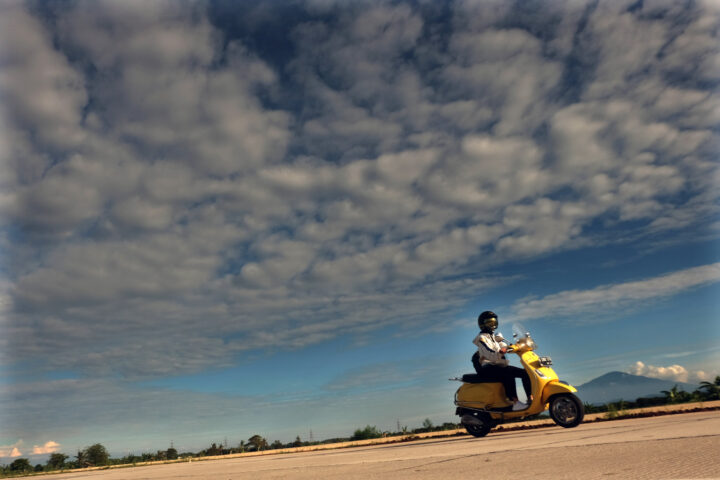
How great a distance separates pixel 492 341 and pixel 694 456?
19.5 feet

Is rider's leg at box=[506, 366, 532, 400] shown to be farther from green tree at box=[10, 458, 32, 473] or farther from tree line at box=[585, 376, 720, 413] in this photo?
green tree at box=[10, 458, 32, 473]

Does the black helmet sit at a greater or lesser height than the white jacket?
greater

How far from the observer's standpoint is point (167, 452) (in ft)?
112

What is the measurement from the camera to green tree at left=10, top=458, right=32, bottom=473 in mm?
33184

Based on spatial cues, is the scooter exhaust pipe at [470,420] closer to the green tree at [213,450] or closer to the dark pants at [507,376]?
the dark pants at [507,376]

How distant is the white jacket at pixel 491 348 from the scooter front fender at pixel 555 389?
99 cm

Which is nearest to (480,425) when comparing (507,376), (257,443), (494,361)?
(507,376)

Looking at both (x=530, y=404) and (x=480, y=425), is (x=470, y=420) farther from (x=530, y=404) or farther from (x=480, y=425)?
(x=530, y=404)

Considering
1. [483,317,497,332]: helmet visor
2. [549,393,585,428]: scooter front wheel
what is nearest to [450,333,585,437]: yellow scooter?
[549,393,585,428]: scooter front wheel

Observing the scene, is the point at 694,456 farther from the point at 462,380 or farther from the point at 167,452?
the point at 167,452

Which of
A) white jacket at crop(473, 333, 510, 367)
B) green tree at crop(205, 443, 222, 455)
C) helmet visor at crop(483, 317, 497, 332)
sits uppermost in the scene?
helmet visor at crop(483, 317, 497, 332)

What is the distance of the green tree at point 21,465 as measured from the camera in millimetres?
33184

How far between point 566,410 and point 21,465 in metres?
38.4

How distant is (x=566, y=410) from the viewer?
874cm
